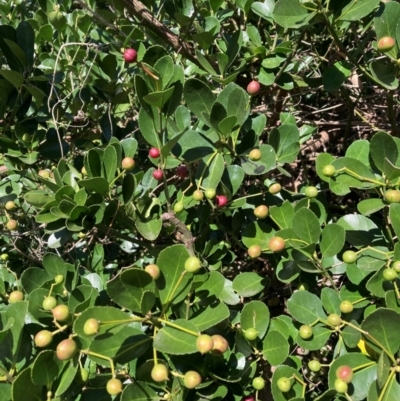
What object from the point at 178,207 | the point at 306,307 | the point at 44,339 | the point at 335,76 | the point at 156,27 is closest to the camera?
the point at 44,339

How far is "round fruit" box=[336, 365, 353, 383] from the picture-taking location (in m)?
1.02

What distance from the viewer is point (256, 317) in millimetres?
1204

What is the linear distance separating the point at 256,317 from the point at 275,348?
8 cm

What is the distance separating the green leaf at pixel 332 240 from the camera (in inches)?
46.3

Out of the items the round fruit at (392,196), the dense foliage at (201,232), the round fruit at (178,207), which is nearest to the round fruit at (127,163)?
the dense foliage at (201,232)


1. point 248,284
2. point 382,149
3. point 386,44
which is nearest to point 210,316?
point 248,284

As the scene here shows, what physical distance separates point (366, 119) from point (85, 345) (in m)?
1.32

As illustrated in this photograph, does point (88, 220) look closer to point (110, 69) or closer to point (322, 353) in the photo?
point (110, 69)

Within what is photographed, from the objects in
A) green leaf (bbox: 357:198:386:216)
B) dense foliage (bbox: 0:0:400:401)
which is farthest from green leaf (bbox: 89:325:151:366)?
green leaf (bbox: 357:198:386:216)

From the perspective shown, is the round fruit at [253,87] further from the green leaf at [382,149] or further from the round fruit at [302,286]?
the round fruit at [302,286]

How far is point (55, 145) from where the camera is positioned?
5.48 ft

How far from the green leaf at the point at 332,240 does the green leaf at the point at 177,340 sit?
422mm

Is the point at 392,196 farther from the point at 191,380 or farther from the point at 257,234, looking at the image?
the point at 191,380

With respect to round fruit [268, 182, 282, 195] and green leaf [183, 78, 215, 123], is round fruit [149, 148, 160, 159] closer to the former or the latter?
green leaf [183, 78, 215, 123]
